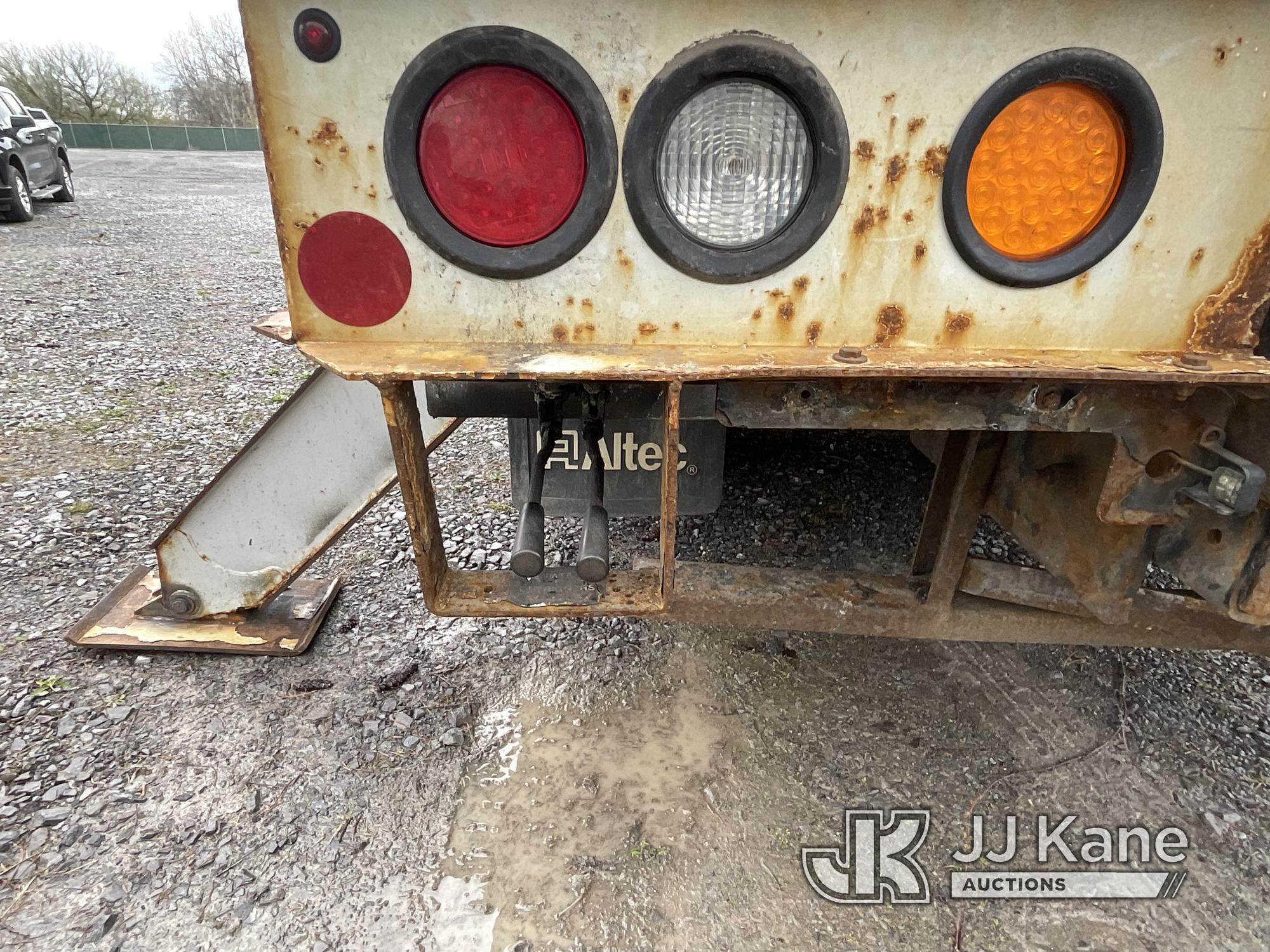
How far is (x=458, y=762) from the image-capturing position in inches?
75.0

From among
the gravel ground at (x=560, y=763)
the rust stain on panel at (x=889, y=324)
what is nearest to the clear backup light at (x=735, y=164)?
the rust stain on panel at (x=889, y=324)

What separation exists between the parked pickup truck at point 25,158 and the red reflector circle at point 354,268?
1114cm

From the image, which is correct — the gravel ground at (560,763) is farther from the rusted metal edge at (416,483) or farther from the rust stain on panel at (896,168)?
the rust stain on panel at (896,168)

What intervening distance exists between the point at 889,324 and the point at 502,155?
2.13ft

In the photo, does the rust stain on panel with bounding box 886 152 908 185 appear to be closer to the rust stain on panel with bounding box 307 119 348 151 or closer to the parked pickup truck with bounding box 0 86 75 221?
the rust stain on panel with bounding box 307 119 348 151

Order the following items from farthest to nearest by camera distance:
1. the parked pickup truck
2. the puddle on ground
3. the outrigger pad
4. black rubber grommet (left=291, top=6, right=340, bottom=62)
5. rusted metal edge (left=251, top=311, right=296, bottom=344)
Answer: the parked pickup truck, the outrigger pad, the puddle on ground, rusted metal edge (left=251, top=311, right=296, bottom=344), black rubber grommet (left=291, top=6, right=340, bottom=62)

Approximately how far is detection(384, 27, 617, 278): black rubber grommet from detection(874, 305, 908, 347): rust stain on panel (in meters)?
0.46

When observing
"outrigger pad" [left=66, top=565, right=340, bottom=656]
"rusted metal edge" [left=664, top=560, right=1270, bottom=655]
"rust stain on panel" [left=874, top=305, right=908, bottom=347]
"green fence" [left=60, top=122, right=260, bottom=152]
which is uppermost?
"rust stain on panel" [left=874, top=305, right=908, bottom=347]

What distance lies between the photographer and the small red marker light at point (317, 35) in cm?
99

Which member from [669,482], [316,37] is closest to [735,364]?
[669,482]

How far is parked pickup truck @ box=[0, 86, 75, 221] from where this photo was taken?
9.13 m

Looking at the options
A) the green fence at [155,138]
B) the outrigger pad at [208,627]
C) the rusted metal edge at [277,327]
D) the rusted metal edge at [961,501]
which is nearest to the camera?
the rusted metal edge at [277,327]

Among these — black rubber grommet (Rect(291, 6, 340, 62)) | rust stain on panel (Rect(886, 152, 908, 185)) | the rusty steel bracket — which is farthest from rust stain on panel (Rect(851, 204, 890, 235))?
black rubber grommet (Rect(291, 6, 340, 62))

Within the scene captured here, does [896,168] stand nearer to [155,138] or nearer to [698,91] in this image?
[698,91]
